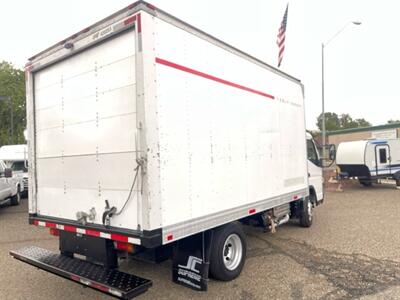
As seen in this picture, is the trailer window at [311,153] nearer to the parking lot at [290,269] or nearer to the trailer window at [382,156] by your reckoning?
the parking lot at [290,269]

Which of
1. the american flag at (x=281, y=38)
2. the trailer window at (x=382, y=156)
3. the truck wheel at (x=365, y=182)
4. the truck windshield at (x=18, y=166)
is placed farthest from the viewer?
the truck wheel at (x=365, y=182)

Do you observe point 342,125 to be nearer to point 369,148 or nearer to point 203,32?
point 369,148

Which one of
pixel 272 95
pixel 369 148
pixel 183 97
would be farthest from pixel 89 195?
pixel 369 148

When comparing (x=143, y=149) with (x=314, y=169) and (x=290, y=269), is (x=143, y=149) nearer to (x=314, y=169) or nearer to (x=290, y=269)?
(x=290, y=269)

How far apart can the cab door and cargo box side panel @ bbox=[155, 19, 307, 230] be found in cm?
227

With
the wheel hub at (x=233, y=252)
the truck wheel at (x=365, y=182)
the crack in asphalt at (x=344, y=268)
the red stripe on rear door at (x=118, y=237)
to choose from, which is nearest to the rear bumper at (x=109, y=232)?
the red stripe on rear door at (x=118, y=237)

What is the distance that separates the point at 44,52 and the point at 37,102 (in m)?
0.74

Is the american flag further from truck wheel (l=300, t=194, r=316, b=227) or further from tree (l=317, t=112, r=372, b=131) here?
tree (l=317, t=112, r=372, b=131)

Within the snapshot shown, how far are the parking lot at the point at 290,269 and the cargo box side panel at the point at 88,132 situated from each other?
1.20 m

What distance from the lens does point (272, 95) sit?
584 centimetres

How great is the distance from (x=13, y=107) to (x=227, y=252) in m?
Answer: 43.1

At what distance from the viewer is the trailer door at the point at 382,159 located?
17.3 metres

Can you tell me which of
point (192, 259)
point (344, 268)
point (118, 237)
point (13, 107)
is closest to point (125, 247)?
point (118, 237)

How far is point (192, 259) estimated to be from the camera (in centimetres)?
415
